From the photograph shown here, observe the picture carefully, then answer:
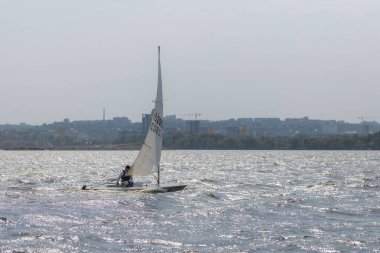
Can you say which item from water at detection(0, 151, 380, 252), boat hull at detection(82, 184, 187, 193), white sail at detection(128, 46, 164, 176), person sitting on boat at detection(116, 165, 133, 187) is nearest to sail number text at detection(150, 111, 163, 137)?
white sail at detection(128, 46, 164, 176)

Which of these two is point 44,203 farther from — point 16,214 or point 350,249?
point 350,249

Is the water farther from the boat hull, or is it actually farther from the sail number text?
the sail number text

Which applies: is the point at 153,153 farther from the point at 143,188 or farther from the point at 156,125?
the point at 143,188

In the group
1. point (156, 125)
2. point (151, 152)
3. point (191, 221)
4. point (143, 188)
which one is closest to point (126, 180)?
point (143, 188)

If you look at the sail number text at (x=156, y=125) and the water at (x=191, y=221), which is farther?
the sail number text at (x=156, y=125)

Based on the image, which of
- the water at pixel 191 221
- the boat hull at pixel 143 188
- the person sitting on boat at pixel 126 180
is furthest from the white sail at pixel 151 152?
the water at pixel 191 221

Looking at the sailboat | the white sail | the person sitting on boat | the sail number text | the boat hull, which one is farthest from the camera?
the white sail

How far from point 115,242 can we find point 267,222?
904 cm

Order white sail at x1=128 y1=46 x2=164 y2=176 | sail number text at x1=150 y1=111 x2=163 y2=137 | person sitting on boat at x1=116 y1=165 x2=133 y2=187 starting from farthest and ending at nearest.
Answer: white sail at x1=128 y1=46 x2=164 y2=176, sail number text at x1=150 y1=111 x2=163 y2=137, person sitting on boat at x1=116 y1=165 x2=133 y2=187

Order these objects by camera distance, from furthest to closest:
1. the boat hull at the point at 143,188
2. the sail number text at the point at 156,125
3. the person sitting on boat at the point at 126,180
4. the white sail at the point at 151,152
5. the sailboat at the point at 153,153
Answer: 1. the white sail at the point at 151,152
2. the sail number text at the point at 156,125
3. the sailboat at the point at 153,153
4. the person sitting on boat at the point at 126,180
5. the boat hull at the point at 143,188

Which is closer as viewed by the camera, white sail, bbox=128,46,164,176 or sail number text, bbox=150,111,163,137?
sail number text, bbox=150,111,163,137

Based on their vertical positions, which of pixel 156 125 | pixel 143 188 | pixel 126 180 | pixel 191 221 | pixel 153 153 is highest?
pixel 156 125

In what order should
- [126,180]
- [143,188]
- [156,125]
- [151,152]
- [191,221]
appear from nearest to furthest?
[191,221], [143,188], [126,180], [156,125], [151,152]

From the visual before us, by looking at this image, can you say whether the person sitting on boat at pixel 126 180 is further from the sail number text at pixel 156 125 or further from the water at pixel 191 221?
the sail number text at pixel 156 125
